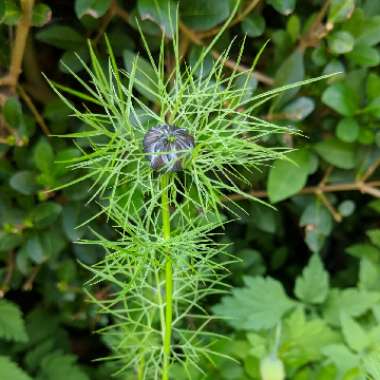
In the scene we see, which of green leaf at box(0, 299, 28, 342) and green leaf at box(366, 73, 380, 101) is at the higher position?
green leaf at box(366, 73, 380, 101)

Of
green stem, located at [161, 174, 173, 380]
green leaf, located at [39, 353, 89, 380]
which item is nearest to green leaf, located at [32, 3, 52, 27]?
green stem, located at [161, 174, 173, 380]

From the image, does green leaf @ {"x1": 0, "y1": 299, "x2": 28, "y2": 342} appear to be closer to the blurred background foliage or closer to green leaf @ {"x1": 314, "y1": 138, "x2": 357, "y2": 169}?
the blurred background foliage

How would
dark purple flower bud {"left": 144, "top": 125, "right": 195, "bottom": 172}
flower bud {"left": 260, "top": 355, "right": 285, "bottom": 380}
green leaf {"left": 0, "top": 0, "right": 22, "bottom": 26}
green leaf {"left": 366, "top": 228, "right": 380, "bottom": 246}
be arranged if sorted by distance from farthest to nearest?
green leaf {"left": 366, "top": 228, "right": 380, "bottom": 246}, green leaf {"left": 0, "top": 0, "right": 22, "bottom": 26}, flower bud {"left": 260, "top": 355, "right": 285, "bottom": 380}, dark purple flower bud {"left": 144, "top": 125, "right": 195, "bottom": 172}

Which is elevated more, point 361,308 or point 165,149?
point 165,149

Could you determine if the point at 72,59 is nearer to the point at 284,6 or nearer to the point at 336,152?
the point at 284,6

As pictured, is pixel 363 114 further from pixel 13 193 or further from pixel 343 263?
pixel 13 193

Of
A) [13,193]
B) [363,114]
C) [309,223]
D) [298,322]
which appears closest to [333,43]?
[363,114]
